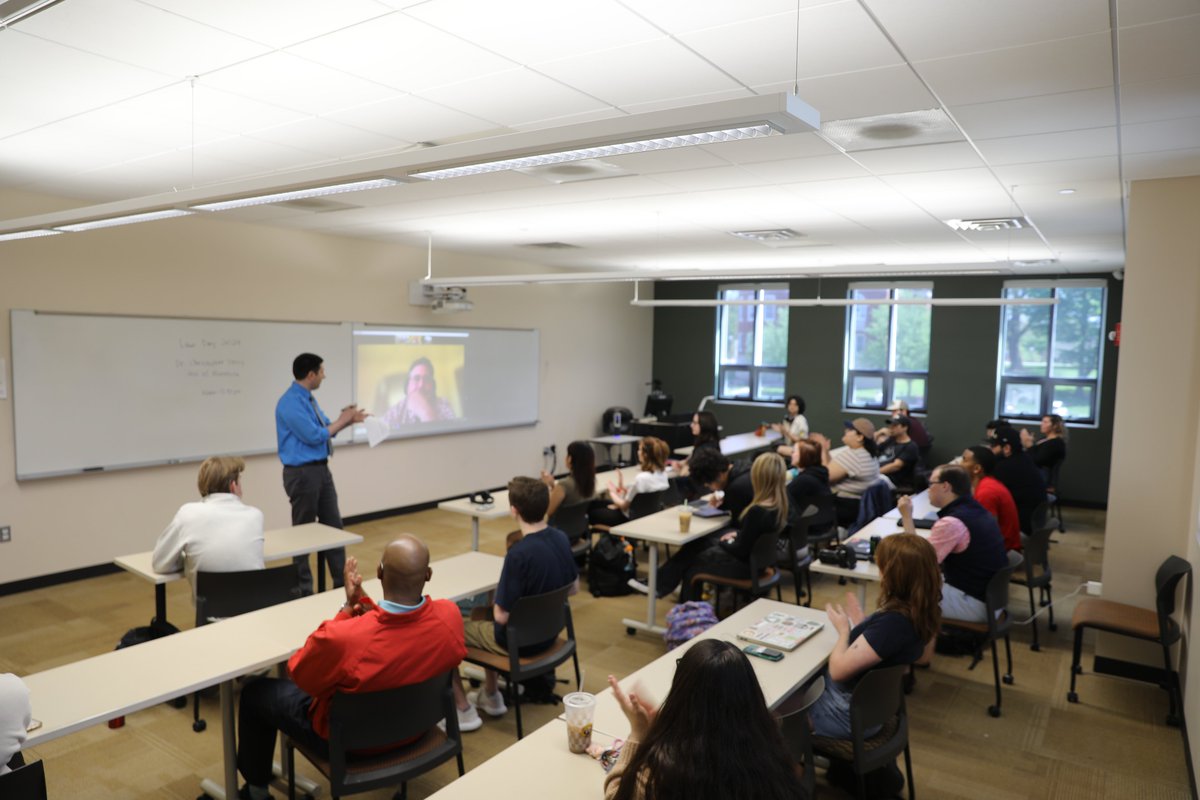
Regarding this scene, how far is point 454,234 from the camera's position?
732 cm

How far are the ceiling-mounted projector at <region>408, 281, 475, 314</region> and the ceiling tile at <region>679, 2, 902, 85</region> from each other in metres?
5.63

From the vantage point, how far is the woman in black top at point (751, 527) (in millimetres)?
4555

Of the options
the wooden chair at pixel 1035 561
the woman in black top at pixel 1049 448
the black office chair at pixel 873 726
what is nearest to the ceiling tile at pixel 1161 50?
the black office chair at pixel 873 726

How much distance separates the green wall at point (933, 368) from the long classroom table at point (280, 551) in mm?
8069

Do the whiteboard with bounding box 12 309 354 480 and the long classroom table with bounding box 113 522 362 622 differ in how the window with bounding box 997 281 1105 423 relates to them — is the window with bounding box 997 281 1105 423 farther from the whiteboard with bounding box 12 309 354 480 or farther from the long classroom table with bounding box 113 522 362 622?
the long classroom table with bounding box 113 522 362 622

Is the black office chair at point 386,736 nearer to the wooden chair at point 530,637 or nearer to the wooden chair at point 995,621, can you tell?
the wooden chair at point 530,637

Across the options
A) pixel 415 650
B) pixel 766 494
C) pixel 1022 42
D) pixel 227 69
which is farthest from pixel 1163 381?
pixel 227 69

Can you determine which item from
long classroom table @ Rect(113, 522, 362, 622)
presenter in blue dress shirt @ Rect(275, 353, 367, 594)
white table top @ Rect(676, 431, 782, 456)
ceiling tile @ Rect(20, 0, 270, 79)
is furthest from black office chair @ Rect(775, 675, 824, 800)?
white table top @ Rect(676, 431, 782, 456)

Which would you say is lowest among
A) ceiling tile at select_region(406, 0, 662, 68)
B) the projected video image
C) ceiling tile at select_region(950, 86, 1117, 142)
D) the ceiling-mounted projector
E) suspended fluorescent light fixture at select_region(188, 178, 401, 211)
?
the projected video image

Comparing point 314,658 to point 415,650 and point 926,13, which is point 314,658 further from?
point 926,13

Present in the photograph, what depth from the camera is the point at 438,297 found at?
8289 millimetres

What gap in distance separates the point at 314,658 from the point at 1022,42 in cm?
307

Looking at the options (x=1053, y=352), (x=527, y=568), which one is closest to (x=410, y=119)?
(x=527, y=568)

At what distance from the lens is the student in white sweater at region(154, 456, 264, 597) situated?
11.8 feet
